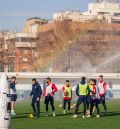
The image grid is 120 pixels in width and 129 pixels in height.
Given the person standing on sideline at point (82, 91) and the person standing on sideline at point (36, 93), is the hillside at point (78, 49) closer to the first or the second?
the person standing on sideline at point (36, 93)

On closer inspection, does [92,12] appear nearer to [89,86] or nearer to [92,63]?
[92,63]

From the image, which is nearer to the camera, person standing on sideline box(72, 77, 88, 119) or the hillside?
person standing on sideline box(72, 77, 88, 119)

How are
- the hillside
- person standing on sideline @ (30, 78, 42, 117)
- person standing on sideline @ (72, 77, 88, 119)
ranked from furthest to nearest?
the hillside < person standing on sideline @ (30, 78, 42, 117) < person standing on sideline @ (72, 77, 88, 119)

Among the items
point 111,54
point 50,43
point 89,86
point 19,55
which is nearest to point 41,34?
point 19,55

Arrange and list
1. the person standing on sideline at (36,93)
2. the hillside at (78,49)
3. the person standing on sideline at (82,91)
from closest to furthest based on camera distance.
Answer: the person standing on sideline at (82,91), the person standing on sideline at (36,93), the hillside at (78,49)

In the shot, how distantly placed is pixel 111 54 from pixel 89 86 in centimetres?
8677

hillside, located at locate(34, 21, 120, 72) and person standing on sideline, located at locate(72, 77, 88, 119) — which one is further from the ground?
hillside, located at locate(34, 21, 120, 72)

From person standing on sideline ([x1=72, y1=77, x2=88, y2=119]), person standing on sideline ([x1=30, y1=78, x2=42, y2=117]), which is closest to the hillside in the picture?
person standing on sideline ([x1=30, y1=78, x2=42, y2=117])

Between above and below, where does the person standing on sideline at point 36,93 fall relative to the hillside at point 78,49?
below

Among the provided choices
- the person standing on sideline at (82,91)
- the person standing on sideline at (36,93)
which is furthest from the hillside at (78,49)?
the person standing on sideline at (82,91)

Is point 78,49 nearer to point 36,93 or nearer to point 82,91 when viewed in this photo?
point 36,93

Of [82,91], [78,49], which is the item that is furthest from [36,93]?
[78,49]

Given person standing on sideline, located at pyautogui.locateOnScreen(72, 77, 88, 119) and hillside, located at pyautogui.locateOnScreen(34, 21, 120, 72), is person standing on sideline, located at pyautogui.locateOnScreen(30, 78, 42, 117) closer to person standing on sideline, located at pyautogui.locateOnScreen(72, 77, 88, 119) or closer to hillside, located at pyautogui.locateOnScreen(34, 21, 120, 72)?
person standing on sideline, located at pyautogui.locateOnScreen(72, 77, 88, 119)

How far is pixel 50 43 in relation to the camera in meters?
118
